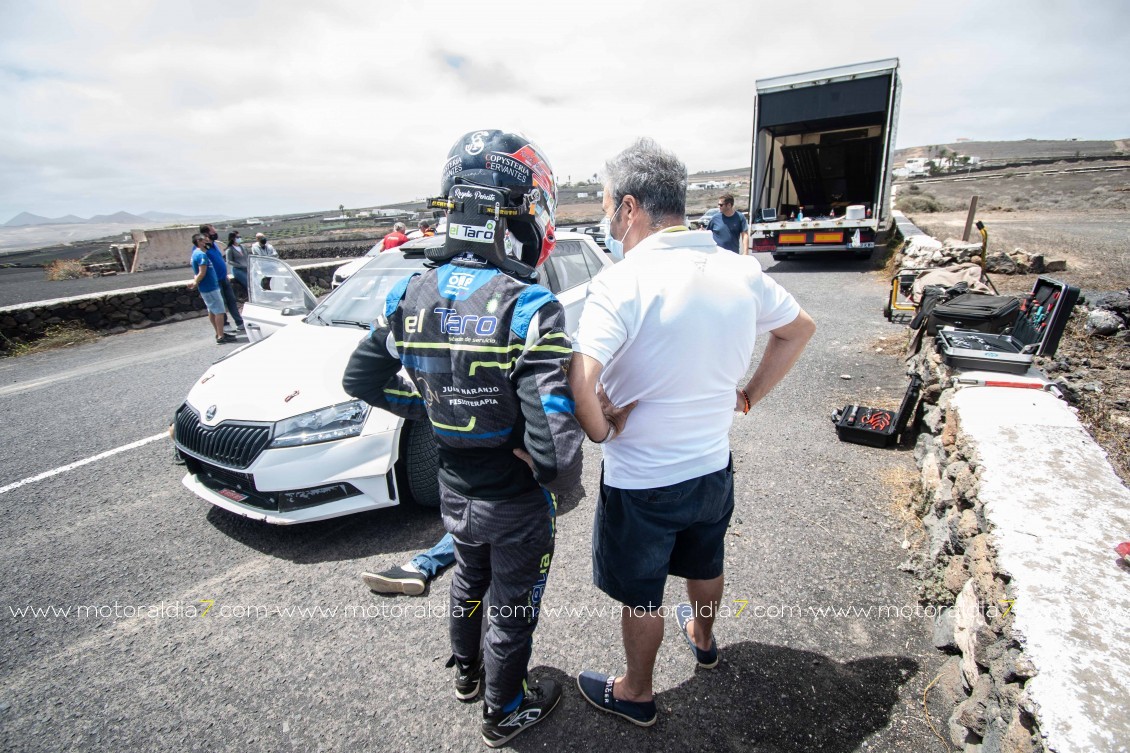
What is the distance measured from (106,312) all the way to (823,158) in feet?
54.4

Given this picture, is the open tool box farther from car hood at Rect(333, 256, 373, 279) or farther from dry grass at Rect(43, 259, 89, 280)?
dry grass at Rect(43, 259, 89, 280)

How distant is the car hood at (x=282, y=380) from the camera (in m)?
3.17

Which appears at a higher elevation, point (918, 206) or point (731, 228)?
point (731, 228)

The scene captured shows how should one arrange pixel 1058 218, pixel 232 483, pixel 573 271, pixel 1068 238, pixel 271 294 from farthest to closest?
1. pixel 1058 218
2. pixel 1068 238
3. pixel 573 271
4. pixel 271 294
5. pixel 232 483

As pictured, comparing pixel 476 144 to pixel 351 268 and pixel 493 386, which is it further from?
pixel 351 268

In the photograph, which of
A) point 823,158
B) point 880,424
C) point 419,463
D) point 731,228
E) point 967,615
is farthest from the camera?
point 823,158

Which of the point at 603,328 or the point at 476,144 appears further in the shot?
the point at 476,144

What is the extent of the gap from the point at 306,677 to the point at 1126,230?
735 inches

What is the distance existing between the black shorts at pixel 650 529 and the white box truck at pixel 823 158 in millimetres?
11197

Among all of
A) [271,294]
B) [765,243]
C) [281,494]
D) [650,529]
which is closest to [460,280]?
[650,529]

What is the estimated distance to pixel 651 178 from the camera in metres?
1.72

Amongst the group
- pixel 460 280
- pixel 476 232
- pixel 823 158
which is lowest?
pixel 460 280

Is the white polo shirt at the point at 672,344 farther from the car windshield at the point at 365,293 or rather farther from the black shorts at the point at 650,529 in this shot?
the car windshield at the point at 365,293

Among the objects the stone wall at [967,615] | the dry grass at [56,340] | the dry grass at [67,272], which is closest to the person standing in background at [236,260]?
the dry grass at [56,340]
